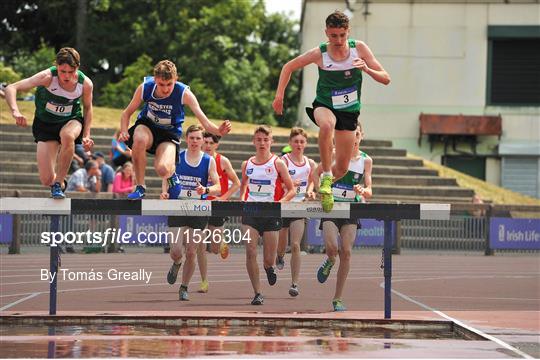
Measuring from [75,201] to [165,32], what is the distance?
4434cm

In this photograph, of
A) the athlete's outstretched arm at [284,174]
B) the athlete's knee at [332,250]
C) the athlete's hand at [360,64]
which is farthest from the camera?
the athlete's outstretched arm at [284,174]

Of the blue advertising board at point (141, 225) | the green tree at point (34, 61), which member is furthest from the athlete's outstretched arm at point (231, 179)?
the green tree at point (34, 61)

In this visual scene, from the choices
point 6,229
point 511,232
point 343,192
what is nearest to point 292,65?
point 343,192

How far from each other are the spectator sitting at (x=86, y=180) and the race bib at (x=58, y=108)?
14.6 m

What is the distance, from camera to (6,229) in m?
27.0

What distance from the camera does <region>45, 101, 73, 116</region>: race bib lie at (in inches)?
559

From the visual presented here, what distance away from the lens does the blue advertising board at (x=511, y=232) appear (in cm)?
3069

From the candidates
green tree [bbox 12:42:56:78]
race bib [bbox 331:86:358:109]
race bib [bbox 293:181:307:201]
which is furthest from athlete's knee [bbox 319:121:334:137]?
green tree [bbox 12:42:56:78]

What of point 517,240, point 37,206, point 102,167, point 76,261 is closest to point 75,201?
point 37,206

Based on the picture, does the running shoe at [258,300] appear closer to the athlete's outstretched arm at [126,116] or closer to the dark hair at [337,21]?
the athlete's outstretched arm at [126,116]

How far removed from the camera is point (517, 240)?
30906mm

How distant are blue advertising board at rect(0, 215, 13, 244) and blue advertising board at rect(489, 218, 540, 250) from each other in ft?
34.7

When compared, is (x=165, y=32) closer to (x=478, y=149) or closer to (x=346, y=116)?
(x=478, y=149)

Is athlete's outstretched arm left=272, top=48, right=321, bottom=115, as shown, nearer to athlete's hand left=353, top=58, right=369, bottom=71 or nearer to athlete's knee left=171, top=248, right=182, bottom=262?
athlete's hand left=353, top=58, right=369, bottom=71
